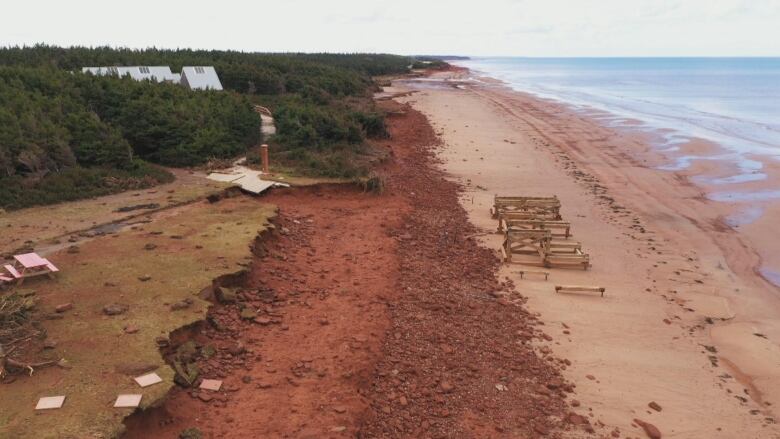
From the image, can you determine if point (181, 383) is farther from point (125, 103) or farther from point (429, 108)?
point (429, 108)

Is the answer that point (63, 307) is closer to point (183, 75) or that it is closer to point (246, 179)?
point (246, 179)

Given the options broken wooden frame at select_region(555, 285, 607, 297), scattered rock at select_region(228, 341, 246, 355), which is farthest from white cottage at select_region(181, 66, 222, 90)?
scattered rock at select_region(228, 341, 246, 355)

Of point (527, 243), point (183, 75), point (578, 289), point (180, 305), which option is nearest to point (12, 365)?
point (180, 305)

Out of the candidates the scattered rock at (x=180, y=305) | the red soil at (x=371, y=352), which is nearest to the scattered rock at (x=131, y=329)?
the scattered rock at (x=180, y=305)

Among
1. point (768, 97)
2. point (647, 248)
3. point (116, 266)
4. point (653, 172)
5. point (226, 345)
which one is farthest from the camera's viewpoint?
point (768, 97)

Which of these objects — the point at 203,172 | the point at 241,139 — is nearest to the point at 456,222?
the point at 203,172

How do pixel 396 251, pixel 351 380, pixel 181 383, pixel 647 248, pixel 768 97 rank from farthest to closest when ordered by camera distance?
pixel 768 97 → pixel 647 248 → pixel 396 251 → pixel 351 380 → pixel 181 383

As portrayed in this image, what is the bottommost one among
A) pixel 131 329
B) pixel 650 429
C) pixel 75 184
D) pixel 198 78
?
pixel 650 429
